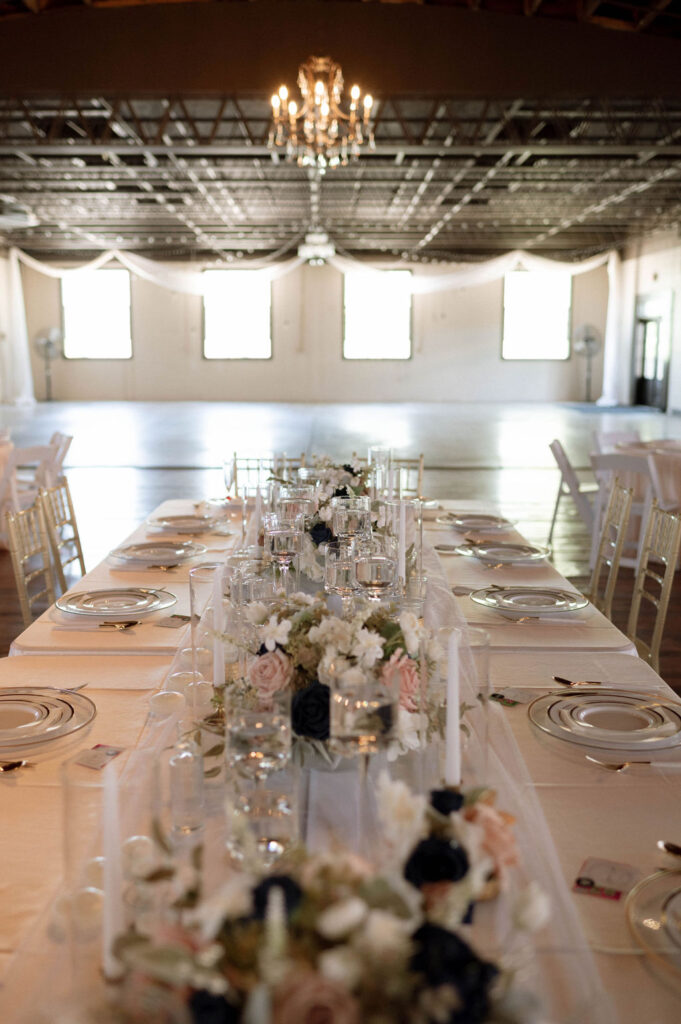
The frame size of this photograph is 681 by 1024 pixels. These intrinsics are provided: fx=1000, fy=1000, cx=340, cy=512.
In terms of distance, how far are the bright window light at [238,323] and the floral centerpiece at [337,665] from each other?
2409 cm

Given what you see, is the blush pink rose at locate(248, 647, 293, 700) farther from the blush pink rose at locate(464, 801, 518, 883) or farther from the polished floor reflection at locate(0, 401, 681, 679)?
the polished floor reflection at locate(0, 401, 681, 679)

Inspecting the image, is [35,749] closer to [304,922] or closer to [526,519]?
[304,922]

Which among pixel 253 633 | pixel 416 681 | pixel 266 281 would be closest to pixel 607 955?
pixel 416 681

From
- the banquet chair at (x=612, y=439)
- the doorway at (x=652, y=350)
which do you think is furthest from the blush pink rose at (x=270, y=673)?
the doorway at (x=652, y=350)

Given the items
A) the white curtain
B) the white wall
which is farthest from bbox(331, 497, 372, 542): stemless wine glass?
the white wall

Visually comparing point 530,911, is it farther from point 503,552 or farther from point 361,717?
point 503,552

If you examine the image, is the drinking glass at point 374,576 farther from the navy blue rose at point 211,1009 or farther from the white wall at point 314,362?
the white wall at point 314,362

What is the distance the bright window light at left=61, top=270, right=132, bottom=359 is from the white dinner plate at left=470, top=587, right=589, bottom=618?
2359cm

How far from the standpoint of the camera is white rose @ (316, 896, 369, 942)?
73 cm

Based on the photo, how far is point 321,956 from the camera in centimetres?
73

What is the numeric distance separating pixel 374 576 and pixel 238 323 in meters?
23.6

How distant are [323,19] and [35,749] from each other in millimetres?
8909

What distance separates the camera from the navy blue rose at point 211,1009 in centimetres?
72

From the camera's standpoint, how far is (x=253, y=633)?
5.56 ft
